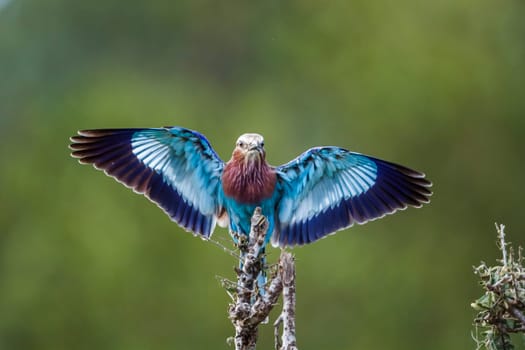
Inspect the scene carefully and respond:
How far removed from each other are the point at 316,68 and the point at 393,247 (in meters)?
3.74

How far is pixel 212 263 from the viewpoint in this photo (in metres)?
15.7

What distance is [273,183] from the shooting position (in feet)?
22.4

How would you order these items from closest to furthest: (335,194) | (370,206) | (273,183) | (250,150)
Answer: (250,150)
(273,183)
(370,206)
(335,194)

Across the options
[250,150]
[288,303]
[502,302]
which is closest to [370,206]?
[250,150]

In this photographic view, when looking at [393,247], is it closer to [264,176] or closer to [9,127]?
[9,127]

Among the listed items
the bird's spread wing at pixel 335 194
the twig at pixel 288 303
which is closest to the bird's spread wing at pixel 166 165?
the bird's spread wing at pixel 335 194

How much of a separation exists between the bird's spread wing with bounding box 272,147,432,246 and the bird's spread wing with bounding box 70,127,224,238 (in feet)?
1.55

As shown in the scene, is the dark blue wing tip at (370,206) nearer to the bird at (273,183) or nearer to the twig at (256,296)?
the bird at (273,183)

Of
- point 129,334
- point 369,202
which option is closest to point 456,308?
point 129,334

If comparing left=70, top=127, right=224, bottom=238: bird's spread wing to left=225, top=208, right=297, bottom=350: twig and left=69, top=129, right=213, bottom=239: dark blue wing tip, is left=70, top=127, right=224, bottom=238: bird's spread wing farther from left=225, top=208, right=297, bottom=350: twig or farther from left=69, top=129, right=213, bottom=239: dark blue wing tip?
left=225, top=208, right=297, bottom=350: twig

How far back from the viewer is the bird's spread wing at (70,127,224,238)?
688 cm

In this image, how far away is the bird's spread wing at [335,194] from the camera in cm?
693

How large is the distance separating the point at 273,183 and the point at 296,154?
330 inches

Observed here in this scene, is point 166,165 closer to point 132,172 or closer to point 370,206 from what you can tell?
point 132,172
